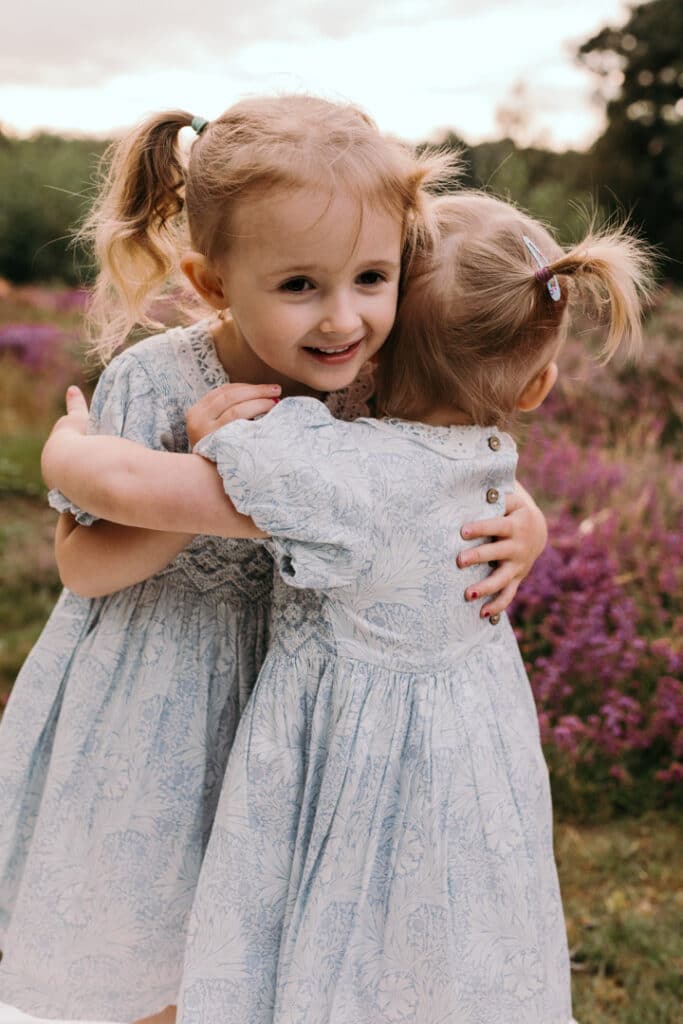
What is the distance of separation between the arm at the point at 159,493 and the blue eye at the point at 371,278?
33 cm

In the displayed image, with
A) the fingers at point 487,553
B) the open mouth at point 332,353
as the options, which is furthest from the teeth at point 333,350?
the fingers at point 487,553

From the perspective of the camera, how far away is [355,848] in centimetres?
147

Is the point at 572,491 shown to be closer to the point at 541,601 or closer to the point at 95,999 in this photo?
the point at 541,601

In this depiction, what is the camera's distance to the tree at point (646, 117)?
10172 mm

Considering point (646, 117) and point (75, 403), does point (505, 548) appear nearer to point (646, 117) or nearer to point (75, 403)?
point (75, 403)

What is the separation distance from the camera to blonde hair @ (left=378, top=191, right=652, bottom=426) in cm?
146

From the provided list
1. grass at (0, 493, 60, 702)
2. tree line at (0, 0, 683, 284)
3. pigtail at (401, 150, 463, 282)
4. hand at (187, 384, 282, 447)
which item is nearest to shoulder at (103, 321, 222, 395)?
hand at (187, 384, 282, 447)

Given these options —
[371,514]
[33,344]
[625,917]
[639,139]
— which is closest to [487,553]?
[371,514]

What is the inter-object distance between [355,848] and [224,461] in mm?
571

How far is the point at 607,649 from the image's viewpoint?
11.4ft

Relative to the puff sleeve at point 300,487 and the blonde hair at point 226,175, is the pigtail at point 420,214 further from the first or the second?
the puff sleeve at point 300,487

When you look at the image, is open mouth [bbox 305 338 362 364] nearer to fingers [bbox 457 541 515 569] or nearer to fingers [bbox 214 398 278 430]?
fingers [bbox 214 398 278 430]

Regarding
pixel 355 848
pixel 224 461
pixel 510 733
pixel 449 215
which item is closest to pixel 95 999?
pixel 355 848

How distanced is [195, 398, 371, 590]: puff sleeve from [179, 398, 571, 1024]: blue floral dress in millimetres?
39
